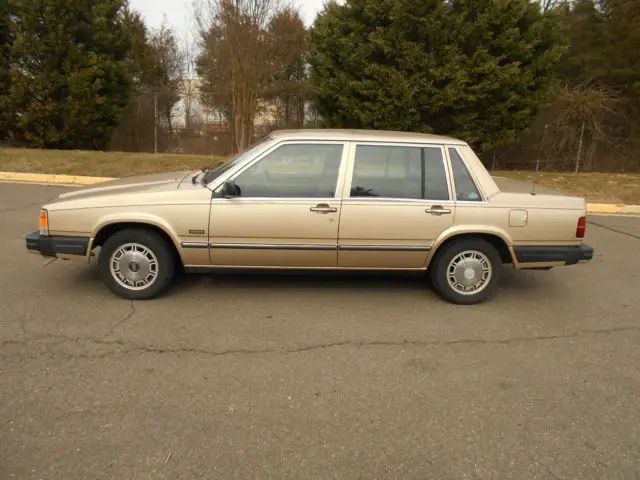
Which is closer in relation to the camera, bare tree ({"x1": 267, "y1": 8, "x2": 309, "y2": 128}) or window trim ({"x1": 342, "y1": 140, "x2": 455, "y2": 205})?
window trim ({"x1": 342, "y1": 140, "x2": 455, "y2": 205})

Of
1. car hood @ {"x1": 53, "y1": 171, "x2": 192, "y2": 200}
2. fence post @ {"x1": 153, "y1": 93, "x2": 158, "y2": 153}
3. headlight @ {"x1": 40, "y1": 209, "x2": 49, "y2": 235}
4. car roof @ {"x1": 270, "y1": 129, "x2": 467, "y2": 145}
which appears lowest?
headlight @ {"x1": 40, "y1": 209, "x2": 49, "y2": 235}

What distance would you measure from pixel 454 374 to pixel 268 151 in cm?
245

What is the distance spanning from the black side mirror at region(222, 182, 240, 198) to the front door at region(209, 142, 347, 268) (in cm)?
3

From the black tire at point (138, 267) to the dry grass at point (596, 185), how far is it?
10.2m

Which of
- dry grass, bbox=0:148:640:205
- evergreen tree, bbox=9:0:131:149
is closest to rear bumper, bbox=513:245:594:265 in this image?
dry grass, bbox=0:148:640:205

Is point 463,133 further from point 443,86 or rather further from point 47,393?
point 47,393

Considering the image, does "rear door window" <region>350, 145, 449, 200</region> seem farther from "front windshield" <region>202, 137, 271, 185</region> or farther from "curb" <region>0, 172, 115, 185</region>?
"curb" <region>0, 172, 115, 185</region>

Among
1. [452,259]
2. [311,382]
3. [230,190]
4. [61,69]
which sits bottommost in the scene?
[311,382]

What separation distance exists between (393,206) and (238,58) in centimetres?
1276

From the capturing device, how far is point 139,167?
13.7 meters

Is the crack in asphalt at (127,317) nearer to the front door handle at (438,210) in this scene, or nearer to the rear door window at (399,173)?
the rear door window at (399,173)

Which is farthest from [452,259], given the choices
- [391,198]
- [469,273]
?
[391,198]

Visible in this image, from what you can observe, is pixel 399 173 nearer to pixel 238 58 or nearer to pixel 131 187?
pixel 131 187

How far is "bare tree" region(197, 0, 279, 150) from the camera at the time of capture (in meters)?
14.4
